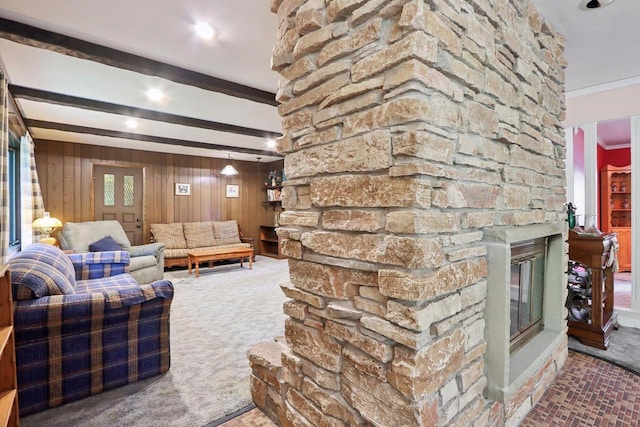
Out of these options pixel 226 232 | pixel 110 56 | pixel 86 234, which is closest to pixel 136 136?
pixel 86 234

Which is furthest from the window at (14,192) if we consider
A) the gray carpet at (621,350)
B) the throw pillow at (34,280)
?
the gray carpet at (621,350)

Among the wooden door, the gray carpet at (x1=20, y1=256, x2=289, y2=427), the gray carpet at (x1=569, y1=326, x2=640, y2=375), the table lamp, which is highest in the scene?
the wooden door

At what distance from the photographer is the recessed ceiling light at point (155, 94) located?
329cm

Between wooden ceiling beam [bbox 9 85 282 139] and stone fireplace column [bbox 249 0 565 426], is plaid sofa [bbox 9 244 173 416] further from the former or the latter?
wooden ceiling beam [bbox 9 85 282 139]

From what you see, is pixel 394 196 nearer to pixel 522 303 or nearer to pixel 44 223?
pixel 522 303

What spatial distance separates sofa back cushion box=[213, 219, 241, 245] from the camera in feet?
22.6

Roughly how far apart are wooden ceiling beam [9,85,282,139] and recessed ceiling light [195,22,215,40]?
211 cm

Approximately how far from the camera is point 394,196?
109 centimetres

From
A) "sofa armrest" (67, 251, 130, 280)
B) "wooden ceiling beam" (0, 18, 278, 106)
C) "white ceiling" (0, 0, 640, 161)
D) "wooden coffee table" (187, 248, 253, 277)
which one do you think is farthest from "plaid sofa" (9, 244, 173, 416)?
"wooden coffee table" (187, 248, 253, 277)

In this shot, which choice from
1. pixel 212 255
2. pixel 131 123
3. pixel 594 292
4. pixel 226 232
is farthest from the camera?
pixel 226 232

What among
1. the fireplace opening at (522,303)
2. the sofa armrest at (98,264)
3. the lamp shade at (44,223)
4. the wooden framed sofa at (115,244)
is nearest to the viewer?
the fireplace opening at (522,303)

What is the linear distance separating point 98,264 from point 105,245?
1477mm

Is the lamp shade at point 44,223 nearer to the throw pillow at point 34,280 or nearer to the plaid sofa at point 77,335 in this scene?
the plaid sofa at point 77,335

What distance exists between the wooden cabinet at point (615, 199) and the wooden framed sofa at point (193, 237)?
21.1 feet
